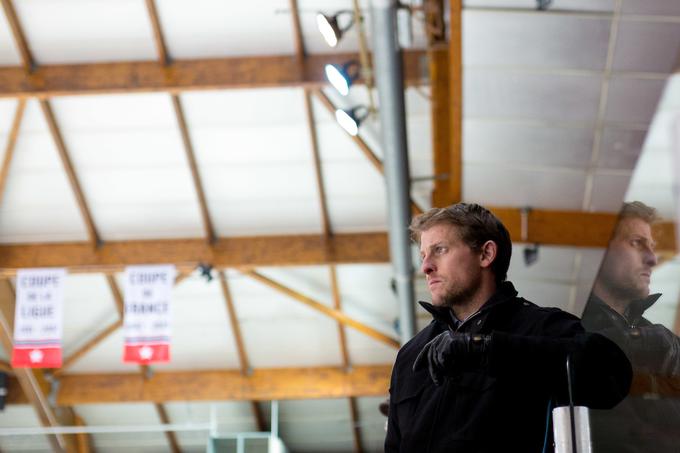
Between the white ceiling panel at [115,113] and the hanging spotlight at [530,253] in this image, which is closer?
the hanging spotlight at [530,253]

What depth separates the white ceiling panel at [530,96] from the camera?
984 cm

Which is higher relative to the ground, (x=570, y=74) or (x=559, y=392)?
(x=570, y=74)

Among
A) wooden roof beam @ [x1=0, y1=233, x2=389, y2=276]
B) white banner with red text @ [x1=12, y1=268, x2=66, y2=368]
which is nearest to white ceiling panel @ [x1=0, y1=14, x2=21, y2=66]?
white banner with red text @ [x1=12, y1=268, x2=66, y2=368]

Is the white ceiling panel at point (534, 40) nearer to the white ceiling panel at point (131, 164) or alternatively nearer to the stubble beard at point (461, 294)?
the white ceiling panel at point (131, 164)

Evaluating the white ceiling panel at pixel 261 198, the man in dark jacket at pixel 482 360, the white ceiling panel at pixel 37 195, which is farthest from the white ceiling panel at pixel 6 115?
the man in dark jacket at pixel 482 360

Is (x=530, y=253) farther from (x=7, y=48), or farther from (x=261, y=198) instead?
(x=7, y=48)

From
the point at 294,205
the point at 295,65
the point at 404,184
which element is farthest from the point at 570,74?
the point at 294,205

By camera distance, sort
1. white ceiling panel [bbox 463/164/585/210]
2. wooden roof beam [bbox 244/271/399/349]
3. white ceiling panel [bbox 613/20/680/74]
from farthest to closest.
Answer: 1. wooden roof beam [bbox 244/271/399/349]
2. white ceiling panel [bbox 463/164/585/210]
3. white ceiling panel [bbox 613/20/680/74]

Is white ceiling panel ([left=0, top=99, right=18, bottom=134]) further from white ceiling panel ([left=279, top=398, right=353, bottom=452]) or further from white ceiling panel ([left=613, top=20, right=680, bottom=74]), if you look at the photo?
white ceiling panel ([left=613, top=20, right=680, bottom=74])

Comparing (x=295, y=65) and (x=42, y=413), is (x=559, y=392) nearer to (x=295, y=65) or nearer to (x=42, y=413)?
(x=295, y=65)

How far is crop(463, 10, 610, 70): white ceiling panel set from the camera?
8.95 metres

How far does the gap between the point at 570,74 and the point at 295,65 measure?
4387 mm

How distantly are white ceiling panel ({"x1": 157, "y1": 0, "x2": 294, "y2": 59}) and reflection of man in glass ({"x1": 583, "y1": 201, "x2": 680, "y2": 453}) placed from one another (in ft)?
35.9

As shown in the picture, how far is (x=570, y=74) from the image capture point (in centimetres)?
965
